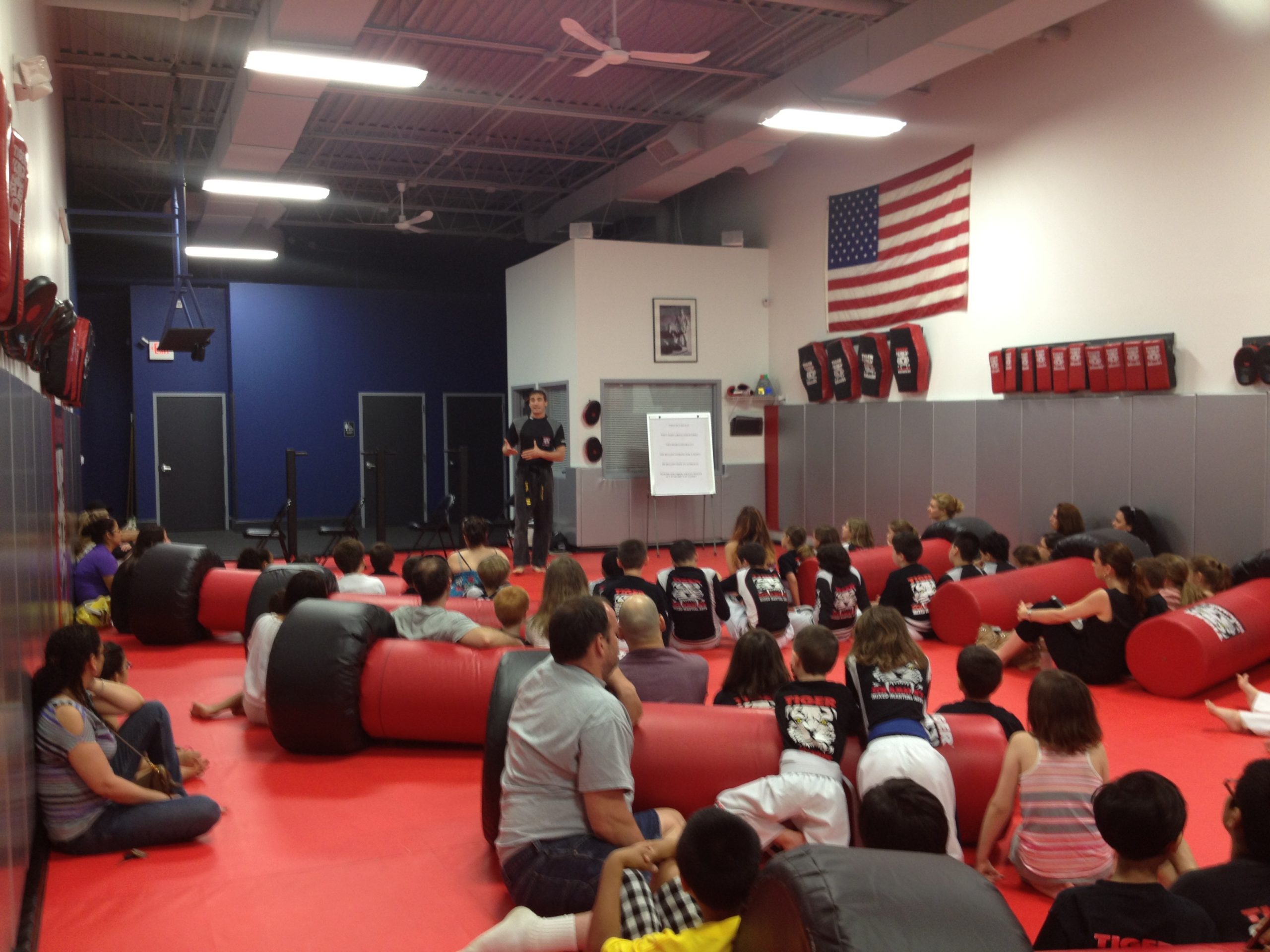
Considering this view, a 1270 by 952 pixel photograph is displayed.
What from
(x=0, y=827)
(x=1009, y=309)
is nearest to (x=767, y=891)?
(x=0, y=827)

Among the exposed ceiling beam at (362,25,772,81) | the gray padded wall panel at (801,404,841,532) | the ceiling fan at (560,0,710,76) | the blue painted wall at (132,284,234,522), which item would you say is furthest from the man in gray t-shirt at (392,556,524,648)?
the blue painted wall at (132,284,234,522)

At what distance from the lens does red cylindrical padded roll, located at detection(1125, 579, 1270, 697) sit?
5773 mm

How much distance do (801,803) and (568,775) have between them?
2.68 ft

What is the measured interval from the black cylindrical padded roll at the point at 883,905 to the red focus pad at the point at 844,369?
10405 millimetres

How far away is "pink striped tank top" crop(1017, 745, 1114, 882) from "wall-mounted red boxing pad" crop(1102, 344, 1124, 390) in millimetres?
5973

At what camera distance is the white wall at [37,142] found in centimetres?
552

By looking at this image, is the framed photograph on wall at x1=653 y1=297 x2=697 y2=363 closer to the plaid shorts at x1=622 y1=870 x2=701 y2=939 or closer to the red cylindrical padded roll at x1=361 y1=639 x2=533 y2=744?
the red cylindrical padded roll at x1=361 y1=639 x2=533 y2=744

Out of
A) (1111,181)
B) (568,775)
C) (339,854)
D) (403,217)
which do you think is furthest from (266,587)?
(403,217)

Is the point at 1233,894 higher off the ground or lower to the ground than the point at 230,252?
lower

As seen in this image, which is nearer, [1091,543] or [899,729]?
[899,729]

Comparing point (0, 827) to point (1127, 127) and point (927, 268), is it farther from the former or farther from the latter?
point (927, 268)

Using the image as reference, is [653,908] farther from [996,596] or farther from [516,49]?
[516,49]

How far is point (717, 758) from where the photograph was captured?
368cm

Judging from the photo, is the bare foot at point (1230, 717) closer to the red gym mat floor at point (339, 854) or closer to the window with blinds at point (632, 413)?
the red gym mat floor at point (339, 854)
